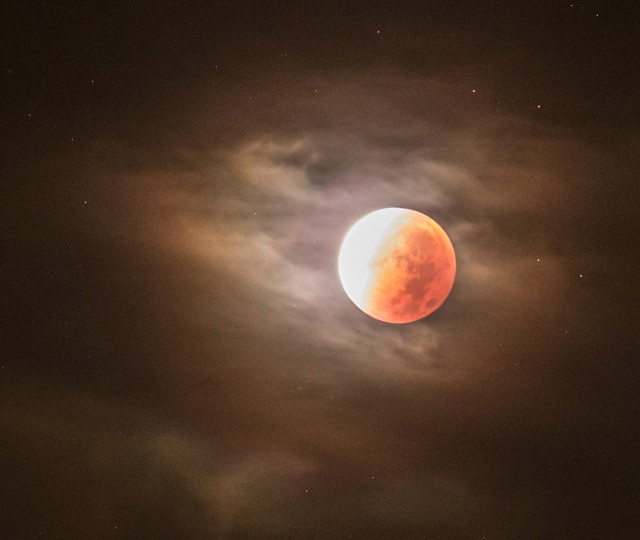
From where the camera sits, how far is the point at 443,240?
1148 centimetres

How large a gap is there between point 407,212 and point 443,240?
A: 0.72 meters

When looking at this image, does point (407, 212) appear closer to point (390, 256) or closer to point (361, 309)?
point (390, 256)

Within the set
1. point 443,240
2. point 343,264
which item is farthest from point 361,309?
point 443,240

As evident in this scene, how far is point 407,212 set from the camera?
37.7 feet

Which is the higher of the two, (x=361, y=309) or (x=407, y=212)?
(x=407, y=212)

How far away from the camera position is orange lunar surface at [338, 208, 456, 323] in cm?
1143

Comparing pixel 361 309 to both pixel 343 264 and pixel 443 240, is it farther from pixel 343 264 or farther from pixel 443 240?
pixel 443 240

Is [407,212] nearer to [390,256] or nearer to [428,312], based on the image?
[390,256]

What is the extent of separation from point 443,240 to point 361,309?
177 cm

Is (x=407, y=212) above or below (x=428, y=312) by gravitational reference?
above

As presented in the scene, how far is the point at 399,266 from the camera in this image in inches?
455

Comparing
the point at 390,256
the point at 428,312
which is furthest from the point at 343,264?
the point at 428,312

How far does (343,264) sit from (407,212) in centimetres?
131

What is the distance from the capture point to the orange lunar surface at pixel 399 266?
11.4 meters
